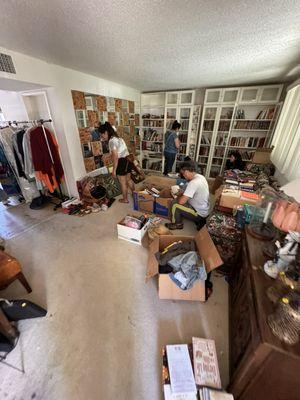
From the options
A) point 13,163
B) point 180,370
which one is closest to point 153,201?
point 180,370

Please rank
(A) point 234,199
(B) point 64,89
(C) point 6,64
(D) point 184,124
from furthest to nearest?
(D) point 184,124, (B) point 64,89, (A) point 234,199, (C) point 6,64

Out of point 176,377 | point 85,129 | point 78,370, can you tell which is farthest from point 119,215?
point 176,377

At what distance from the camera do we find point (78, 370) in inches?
43.7

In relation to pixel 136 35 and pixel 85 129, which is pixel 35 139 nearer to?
pixel 85 129

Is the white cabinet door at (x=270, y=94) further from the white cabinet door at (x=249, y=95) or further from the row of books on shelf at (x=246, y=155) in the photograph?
the row of books on shelf at (x=246, y=155)

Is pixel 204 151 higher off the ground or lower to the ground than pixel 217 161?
higher

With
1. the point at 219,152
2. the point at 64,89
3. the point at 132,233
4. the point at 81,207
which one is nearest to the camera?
the point at 132,233

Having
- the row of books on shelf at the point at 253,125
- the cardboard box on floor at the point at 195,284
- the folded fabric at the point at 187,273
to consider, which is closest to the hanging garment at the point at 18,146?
the cardboard box on floor at the point at 195,284

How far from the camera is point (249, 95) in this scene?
377cm

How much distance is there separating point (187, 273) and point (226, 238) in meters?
0.61

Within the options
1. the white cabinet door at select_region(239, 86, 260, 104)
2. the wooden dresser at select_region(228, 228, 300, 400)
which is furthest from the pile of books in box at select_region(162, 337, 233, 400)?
the white cabinet door at select_region(239, 86, 260, 104)

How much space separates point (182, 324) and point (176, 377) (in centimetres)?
39

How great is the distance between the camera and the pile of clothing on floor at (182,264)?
1.40m

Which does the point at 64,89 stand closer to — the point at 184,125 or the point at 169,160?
the point at 169,160
